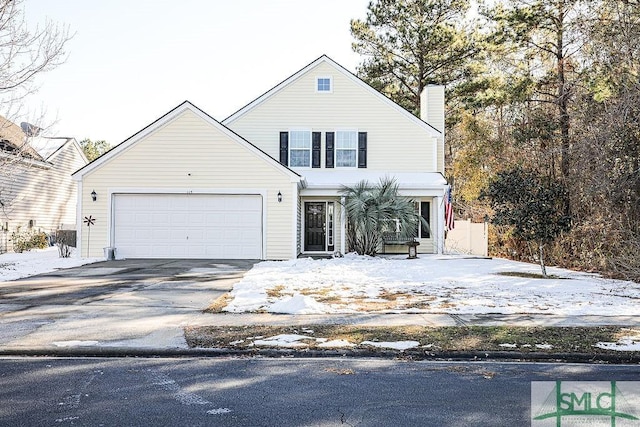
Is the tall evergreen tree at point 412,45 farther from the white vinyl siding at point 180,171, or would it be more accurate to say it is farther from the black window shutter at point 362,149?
the white vinyl siding at point 180,171

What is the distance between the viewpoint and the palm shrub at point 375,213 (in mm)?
19141

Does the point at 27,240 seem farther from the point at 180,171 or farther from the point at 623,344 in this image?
the point at 623,344

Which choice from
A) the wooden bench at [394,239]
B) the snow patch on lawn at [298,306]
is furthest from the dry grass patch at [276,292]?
the wooden bench at [394,239]

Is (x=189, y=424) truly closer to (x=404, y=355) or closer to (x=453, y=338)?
(x=404, y=355)

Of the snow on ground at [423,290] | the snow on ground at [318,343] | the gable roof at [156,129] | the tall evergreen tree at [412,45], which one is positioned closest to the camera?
the snow on ground at [318,343]

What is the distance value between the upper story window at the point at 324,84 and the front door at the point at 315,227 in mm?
4654

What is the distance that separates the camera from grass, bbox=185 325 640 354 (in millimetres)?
6324

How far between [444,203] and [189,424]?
18270 millimetres

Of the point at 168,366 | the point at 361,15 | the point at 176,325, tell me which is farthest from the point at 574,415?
the point at 361,15

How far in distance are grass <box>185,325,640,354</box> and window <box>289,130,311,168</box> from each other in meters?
15.3

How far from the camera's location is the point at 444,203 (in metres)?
21.2

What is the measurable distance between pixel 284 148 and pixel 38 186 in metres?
12.4

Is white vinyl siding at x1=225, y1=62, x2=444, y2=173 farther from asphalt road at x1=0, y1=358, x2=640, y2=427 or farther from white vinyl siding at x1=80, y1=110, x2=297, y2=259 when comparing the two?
asphalt road at x1=0, y1=358, x2=640, y2=427

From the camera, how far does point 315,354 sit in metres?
6.12
